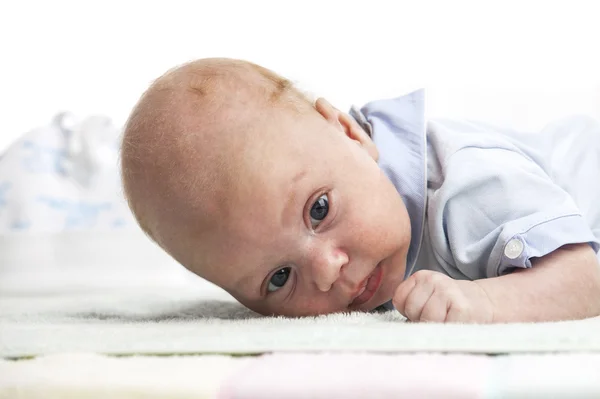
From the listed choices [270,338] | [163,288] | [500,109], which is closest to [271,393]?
[270,338]

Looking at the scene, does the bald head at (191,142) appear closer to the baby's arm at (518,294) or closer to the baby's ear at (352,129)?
the baby's ear at (352,129)

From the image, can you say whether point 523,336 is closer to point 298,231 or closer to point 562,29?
point 298,231

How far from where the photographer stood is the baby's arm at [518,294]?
38.3 inches

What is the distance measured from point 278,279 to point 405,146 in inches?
13.1

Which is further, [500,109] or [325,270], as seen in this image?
[500,109]

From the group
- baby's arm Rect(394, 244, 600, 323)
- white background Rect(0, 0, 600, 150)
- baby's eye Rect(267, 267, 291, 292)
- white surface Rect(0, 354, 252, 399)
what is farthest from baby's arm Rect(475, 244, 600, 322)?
white background Rect(0, 0, 600, 150)

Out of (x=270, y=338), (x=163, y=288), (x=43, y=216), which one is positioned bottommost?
(x=163, y=288)

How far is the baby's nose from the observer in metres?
1.07

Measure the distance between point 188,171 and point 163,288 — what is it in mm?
780

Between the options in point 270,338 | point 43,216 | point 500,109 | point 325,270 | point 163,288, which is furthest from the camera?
point 500,109

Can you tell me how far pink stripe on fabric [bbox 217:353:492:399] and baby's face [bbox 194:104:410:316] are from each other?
16.0 inches

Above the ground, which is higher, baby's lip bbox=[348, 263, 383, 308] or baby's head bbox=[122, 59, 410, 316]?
baby's head bbox=[122, 59, 410, 316]

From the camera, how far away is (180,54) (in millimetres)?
2404

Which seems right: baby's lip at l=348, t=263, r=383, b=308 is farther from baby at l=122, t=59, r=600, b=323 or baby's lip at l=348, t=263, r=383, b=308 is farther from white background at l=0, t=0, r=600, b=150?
white background at l=0, t=0, r=600, b=150
